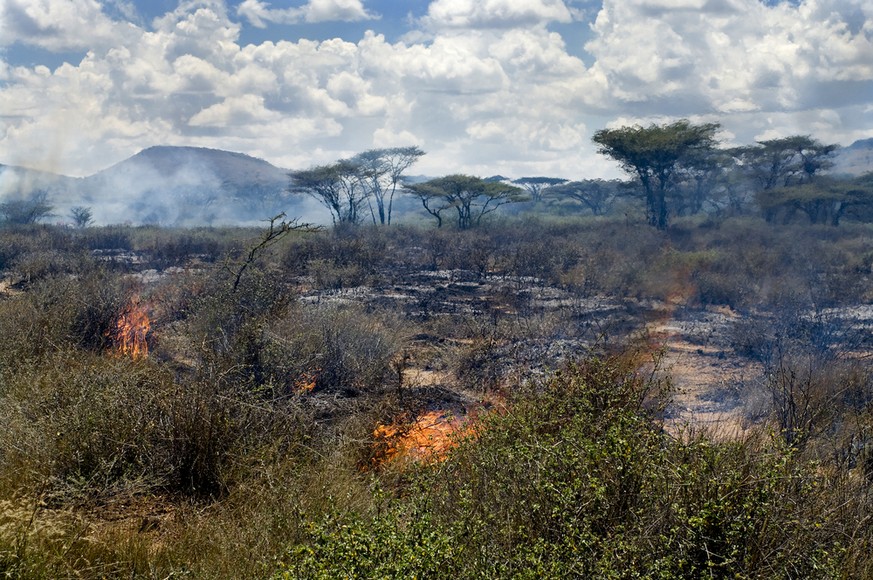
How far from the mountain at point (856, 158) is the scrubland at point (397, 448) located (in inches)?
3397

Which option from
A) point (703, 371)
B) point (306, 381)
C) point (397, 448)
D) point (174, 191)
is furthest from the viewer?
point (174, 191)

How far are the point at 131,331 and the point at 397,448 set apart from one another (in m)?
4.63

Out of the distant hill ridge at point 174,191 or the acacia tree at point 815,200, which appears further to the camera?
the distant hill ridge at point 174,191

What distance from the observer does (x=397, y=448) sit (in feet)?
19.5

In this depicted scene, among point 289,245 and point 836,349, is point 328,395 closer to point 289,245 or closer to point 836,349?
point 836,349

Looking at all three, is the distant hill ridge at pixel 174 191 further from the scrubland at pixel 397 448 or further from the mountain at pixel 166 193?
the scrubland at pixel 397 448

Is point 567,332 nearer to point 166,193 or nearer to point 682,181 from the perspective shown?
point 682,181

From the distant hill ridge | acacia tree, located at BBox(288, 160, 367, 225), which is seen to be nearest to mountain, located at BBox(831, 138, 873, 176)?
the distant hill ridge

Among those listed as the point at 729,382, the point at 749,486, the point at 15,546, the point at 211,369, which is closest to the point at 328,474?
the point at 211,369

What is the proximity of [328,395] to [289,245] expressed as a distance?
44.2ft

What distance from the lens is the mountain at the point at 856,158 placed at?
87.2 m

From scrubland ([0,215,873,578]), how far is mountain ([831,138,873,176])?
86.3 metres

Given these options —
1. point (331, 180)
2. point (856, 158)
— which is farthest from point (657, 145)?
point (856, 158)

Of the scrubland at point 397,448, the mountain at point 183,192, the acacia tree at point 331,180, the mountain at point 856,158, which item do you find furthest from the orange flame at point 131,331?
the mountain at point 856,158
